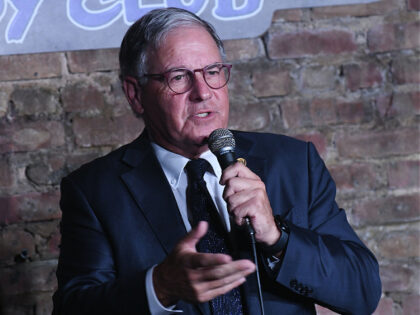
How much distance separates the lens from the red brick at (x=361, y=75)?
1.95 meters

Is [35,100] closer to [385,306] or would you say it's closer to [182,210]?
[182,210]

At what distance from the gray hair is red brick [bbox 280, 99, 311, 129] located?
0.49 m

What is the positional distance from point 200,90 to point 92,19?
65cm

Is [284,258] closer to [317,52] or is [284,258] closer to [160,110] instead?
[160,110]

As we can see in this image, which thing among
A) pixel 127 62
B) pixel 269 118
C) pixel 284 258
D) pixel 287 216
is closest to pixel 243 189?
pixel 284 258

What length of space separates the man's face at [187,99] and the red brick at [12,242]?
0.65m

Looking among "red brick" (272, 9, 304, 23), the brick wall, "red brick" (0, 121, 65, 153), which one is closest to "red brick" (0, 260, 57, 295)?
the brick wall

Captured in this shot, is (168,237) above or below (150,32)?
below

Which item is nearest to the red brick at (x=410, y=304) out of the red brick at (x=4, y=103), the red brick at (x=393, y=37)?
the red brick at (x=393, y=37)

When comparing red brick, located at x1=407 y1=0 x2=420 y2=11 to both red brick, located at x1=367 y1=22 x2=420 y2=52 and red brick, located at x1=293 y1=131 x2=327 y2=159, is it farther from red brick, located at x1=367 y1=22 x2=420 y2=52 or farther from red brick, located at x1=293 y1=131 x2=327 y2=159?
red brick, located at x1=293 y1=131 x2=327 y2=159

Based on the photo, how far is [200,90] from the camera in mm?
1381

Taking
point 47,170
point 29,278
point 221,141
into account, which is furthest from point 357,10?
point 29,278

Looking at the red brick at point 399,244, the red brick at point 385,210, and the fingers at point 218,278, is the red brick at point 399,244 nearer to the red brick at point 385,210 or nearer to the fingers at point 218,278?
the red brick at point 385,210

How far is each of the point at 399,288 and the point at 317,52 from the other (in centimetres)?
80
